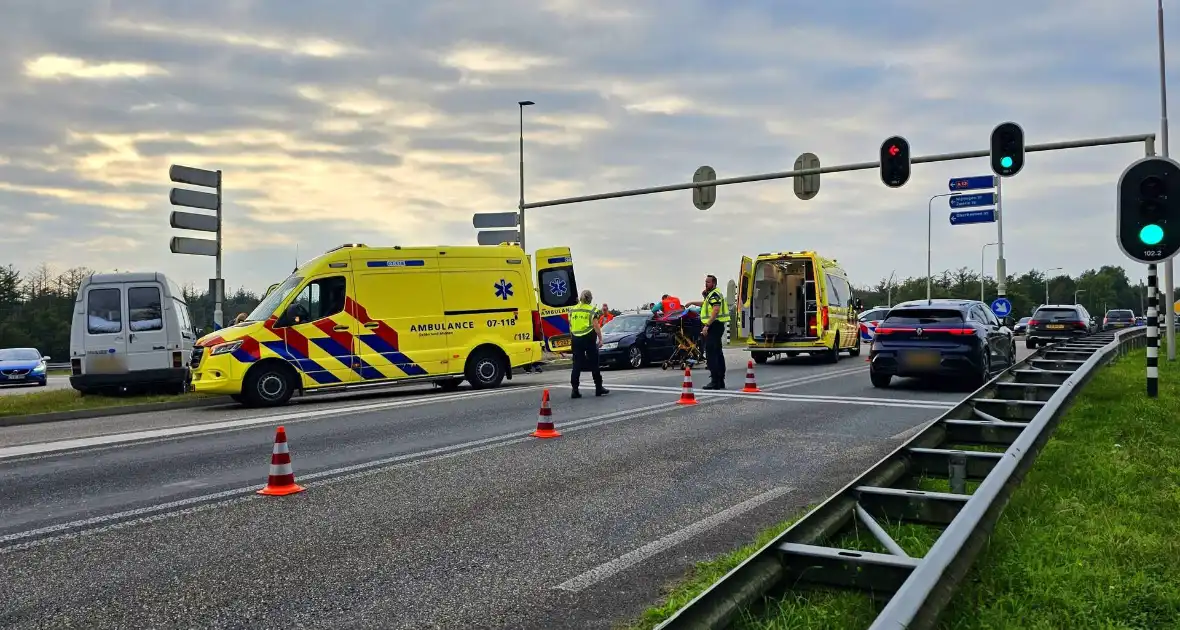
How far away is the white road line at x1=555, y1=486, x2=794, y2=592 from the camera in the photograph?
4.64m

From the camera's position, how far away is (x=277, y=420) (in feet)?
38.3

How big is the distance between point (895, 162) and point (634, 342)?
24.0 feet

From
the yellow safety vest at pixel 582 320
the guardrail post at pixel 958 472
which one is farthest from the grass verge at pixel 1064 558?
the yellow safety vest at pixel 582 320

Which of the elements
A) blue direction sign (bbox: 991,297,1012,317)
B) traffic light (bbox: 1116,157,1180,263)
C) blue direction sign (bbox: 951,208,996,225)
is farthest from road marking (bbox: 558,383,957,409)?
blue direction sign (bbox: 991,297,1012,317)

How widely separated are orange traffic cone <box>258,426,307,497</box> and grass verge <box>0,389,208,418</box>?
29.1ft

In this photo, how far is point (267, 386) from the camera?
46.3ft

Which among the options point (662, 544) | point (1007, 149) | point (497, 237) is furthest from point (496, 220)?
point (662, 544)

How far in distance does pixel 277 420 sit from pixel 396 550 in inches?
279

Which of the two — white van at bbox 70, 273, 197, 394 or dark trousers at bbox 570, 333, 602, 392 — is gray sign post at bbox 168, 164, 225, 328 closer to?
white van at bbox 70, 273, 197, 394

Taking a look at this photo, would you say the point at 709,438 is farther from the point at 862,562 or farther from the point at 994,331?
the point at 994,331

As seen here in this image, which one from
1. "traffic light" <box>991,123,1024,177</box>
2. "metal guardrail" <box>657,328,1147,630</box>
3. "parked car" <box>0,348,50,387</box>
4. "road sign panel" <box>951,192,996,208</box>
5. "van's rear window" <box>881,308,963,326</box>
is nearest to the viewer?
"metal guardrail" <box>657,328,1147,630</box>

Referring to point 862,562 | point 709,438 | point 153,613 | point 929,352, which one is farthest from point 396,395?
point 862,562

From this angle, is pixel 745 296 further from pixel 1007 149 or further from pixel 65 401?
pixel 65 401

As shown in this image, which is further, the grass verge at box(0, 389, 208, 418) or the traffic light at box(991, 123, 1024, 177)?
the traffic light at box(991, 123, 1024, 177)
